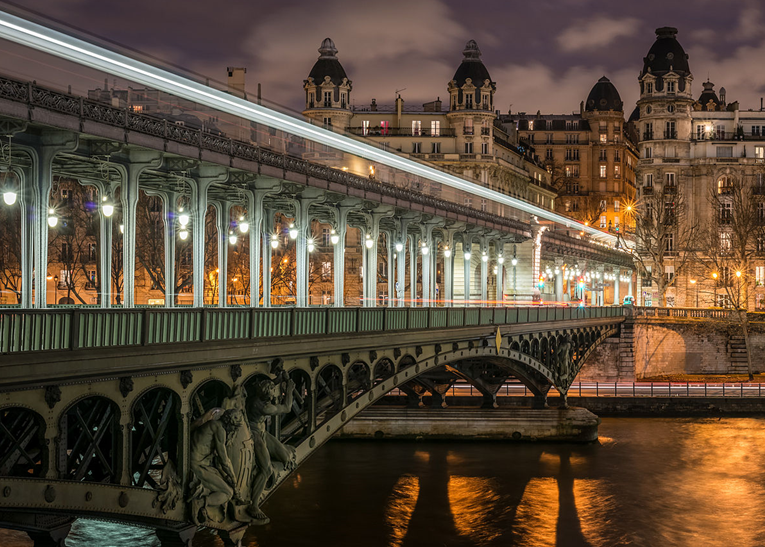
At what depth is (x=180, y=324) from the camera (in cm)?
2331

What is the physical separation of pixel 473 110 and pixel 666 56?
36.2 metres

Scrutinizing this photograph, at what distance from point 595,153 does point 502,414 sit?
126 m

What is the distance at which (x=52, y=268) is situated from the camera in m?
69.9

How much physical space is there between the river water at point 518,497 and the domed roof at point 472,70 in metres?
67.3

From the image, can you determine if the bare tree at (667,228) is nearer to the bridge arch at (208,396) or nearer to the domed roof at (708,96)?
the domed roof at (708,96)

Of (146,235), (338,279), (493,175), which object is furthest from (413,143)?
(338,279)

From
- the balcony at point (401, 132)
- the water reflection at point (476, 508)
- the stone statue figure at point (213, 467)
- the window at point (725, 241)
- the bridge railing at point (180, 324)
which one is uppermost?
the balcony at point (401, 132)

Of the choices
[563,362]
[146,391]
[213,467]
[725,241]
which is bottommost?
[213,467]

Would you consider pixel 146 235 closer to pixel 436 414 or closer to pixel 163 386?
pixel 436 414

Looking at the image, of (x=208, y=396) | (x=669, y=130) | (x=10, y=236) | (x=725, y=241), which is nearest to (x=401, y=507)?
(x=208, y=396)

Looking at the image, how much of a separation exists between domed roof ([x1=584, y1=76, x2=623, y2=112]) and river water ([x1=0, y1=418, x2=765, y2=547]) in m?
127

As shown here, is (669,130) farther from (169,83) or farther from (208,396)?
(208,396)

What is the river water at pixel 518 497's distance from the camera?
1439 inches

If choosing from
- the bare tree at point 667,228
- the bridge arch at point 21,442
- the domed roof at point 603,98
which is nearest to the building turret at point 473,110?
the bare tree at point 667,228
